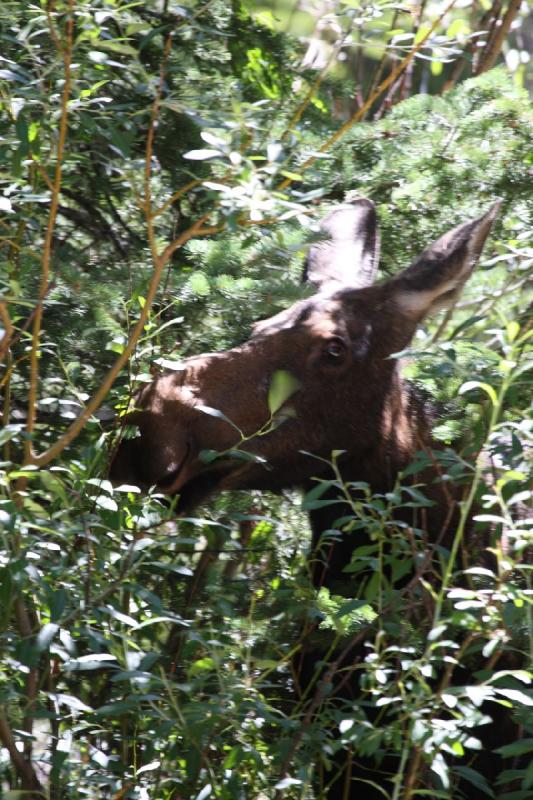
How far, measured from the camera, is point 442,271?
441 cm

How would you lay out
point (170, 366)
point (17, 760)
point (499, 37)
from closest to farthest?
point (17, 760)
point (170, 366)
point (499, 37)

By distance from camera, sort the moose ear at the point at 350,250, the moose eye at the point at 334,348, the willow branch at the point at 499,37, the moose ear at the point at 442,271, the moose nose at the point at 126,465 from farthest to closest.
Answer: the willow branch at the point at 499,37 → the moose ear at the point at 350,250 → the moose eye at the point at 334,348 → the moose ear at the point at 442,271 → the moose nose at the point at 126,465

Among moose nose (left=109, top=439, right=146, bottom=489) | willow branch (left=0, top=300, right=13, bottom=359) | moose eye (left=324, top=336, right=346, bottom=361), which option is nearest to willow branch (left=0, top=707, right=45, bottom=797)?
willow branch (left=0, top=300, right=13, bottom=359)

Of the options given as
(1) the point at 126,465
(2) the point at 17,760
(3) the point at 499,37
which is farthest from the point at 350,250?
(2) the point at 17,760

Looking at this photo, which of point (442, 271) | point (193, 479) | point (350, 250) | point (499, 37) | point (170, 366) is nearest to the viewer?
point (170, 366)

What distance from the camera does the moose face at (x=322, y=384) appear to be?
4059mm

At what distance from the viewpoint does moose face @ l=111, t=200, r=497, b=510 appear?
406 centimetres

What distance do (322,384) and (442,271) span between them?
0.66m

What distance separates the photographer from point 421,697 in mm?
2742

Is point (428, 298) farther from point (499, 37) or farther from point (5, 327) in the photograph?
point (499, 37)

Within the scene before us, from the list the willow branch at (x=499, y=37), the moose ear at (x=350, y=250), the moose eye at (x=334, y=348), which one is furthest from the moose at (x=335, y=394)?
the willow branch at (x=499, y=37)

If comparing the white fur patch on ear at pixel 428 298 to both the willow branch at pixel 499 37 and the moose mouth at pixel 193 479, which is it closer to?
the moose mouth at pixel 193 479

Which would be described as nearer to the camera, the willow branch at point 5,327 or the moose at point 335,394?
the willow branch at point 5,327

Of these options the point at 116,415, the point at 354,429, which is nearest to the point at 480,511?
the point at 354,429
